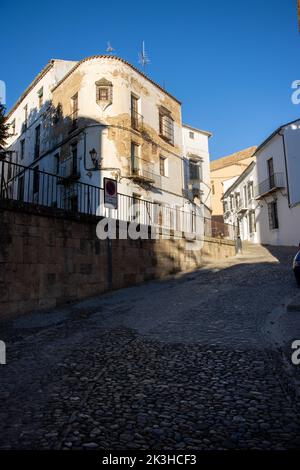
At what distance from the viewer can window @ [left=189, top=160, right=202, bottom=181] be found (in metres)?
29.0

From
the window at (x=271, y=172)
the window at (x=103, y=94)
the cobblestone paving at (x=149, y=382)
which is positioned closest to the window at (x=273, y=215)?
the window at (x=271, y=172)

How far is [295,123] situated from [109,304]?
20488 millimetres

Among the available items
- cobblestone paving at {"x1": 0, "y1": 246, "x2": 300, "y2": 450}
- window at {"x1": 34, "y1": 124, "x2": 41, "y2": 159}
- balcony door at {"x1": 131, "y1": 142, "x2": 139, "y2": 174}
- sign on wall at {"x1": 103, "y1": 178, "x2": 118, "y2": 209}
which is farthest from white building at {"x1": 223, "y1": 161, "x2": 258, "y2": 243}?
cobblestone paving at {"x1": 0, "y1": 246, "x2": 300, "y2": 450}

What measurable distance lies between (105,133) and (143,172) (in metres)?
3.26

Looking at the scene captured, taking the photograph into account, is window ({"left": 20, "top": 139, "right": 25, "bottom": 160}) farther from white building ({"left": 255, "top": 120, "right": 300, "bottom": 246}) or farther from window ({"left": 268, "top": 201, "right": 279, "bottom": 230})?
window ({"left": 268, "top": 201, "right": 279, "bottom": 230})

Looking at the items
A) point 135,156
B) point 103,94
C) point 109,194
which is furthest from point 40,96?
point 109,194

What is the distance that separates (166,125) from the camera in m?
24.6

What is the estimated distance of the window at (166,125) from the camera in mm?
24125

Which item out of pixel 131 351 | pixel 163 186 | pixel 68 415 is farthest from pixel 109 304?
pixel 163 186

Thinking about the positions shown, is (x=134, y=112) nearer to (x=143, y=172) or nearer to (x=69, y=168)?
(x=143, y=172)

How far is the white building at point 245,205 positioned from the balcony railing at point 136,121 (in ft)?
35.0

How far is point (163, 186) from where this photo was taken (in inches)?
907

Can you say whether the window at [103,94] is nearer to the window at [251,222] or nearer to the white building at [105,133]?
the white building at [105,133]
